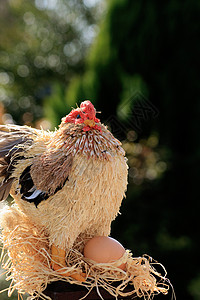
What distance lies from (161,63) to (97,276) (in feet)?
7.52

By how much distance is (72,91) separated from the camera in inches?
103

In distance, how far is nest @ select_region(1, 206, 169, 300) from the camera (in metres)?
1.18

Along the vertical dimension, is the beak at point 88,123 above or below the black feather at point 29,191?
above

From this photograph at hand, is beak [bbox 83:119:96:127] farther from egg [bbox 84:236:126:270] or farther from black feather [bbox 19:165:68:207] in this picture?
egg [bbox 84:236:126:270]

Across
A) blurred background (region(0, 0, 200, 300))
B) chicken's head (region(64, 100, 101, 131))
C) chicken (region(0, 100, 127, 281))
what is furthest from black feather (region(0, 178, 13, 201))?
blurred background (region(0, 0, 200, 300))

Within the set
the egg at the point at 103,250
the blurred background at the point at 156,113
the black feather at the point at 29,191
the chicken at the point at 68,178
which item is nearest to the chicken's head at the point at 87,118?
the chicken at the point at 68,178

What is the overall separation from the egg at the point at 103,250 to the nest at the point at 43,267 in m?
0.02

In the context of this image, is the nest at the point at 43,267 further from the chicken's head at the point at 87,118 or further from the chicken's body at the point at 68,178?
the chicken's head at the point at 87,118

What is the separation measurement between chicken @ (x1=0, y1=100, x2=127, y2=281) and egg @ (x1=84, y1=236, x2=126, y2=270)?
0.17ft

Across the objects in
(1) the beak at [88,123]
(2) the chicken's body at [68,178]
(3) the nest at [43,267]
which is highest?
(1) the beak at [88,123]

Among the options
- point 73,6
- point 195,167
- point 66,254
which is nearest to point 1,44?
point 73,6

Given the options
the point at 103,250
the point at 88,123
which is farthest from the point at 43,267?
the point at 88,123

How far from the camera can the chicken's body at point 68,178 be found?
1.17 m

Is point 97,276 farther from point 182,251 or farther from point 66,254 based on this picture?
point 182,251
